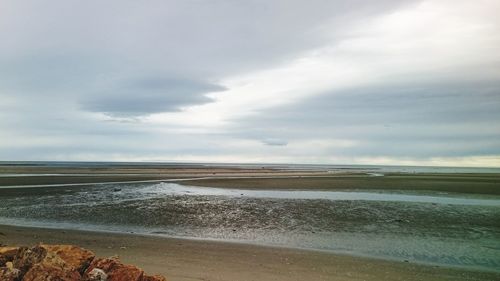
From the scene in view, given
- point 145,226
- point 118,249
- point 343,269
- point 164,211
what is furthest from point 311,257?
point 164,211

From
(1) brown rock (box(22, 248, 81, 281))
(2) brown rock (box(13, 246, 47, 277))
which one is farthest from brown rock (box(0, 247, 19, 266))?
(1) brown rock (box(22, 248, 81, 281))

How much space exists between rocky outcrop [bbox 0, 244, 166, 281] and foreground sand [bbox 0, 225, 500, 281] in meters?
3.29

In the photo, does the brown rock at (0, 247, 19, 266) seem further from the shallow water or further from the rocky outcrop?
the shallow water

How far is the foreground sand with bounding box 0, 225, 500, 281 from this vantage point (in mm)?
11773

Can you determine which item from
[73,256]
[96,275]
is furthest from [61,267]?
[96,275]

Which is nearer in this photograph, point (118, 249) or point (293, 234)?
point (118, 249)

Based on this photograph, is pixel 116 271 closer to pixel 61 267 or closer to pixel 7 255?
pixel 61 267

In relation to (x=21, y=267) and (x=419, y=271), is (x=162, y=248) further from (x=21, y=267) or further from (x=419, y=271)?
(x=419, y=271)

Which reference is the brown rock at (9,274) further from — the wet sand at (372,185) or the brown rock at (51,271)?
the wet sand at (372,185)

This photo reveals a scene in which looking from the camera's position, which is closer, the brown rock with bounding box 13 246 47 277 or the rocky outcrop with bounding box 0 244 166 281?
the rocky outcrop with bounding box 0 244 166 281

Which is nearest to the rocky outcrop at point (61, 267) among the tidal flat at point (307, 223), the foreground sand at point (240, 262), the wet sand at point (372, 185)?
the foreground sand at point (240, 262)

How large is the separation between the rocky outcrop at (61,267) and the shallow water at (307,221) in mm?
11084

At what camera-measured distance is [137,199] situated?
34.8m

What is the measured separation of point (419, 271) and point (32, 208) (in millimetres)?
29282
